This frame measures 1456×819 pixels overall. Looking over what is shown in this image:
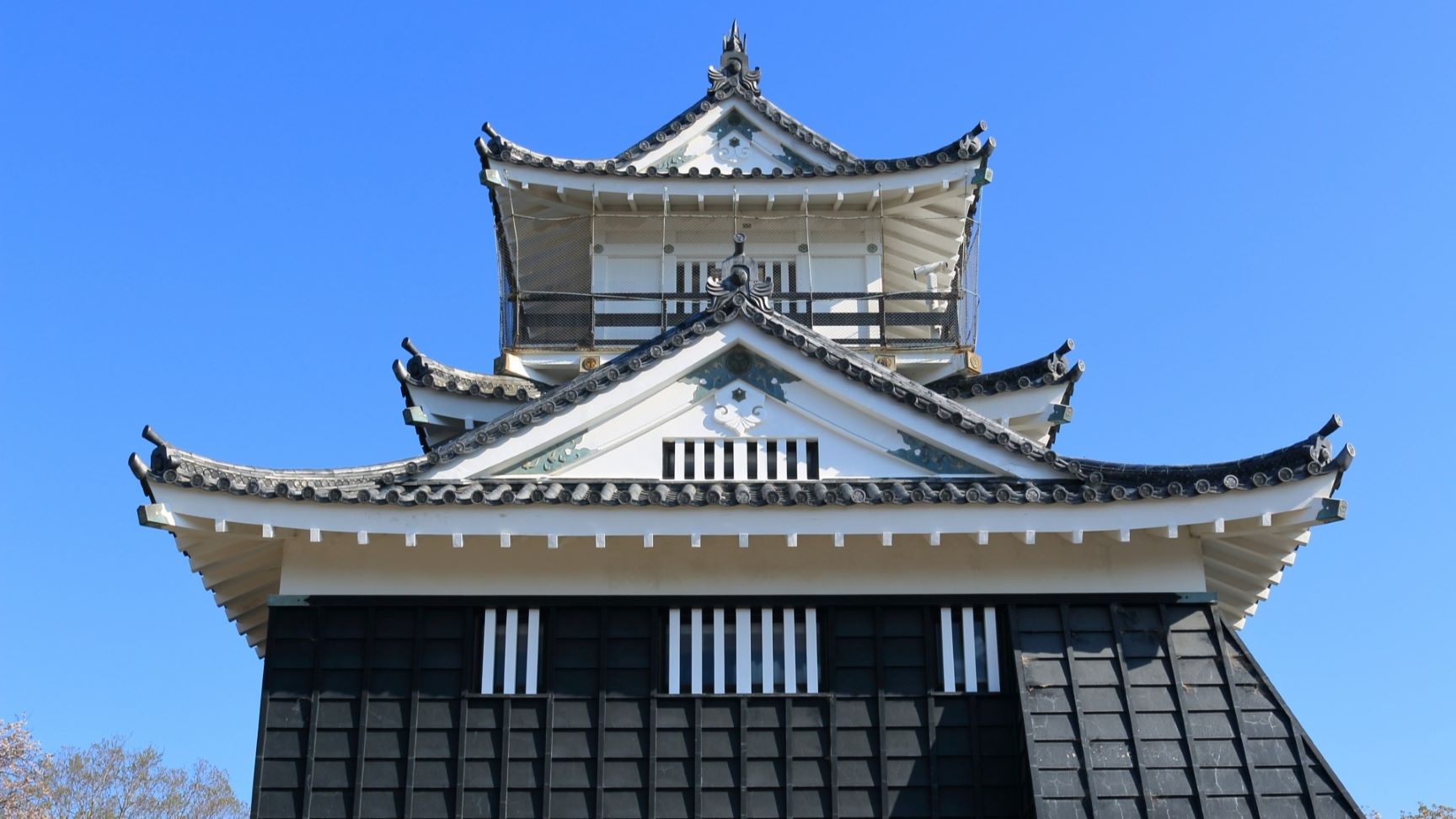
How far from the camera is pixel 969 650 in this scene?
1307 cm

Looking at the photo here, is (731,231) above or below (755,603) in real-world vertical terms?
above

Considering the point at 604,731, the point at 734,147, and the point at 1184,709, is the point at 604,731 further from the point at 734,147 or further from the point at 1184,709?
the point at 734,147

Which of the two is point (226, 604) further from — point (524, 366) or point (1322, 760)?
point (1322, 760)

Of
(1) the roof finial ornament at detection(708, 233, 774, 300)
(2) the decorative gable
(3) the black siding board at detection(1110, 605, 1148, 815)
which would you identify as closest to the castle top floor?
(2) the decorative gable

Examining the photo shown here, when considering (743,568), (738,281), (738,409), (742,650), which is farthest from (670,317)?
(742,650)

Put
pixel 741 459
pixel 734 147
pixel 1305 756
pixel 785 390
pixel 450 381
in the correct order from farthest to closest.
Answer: pixel 734 147 < pixel 450 381 < pixel 785 390 < pixel 741 459 < pixel 1305 756

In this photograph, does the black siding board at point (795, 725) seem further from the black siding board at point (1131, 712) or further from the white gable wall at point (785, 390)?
the white gable wall at point (785, 390)

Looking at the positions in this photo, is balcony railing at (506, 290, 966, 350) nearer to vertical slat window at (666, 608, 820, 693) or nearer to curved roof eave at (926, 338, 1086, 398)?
curved roof eave at (926, 338, 1086, 398)

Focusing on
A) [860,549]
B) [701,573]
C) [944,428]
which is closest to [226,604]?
[701,573]

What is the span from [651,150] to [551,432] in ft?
25.3

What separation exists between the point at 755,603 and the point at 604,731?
170cm

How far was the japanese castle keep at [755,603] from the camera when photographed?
12.4m

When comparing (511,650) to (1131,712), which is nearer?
(1131,712)

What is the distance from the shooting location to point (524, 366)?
61.3 ft
